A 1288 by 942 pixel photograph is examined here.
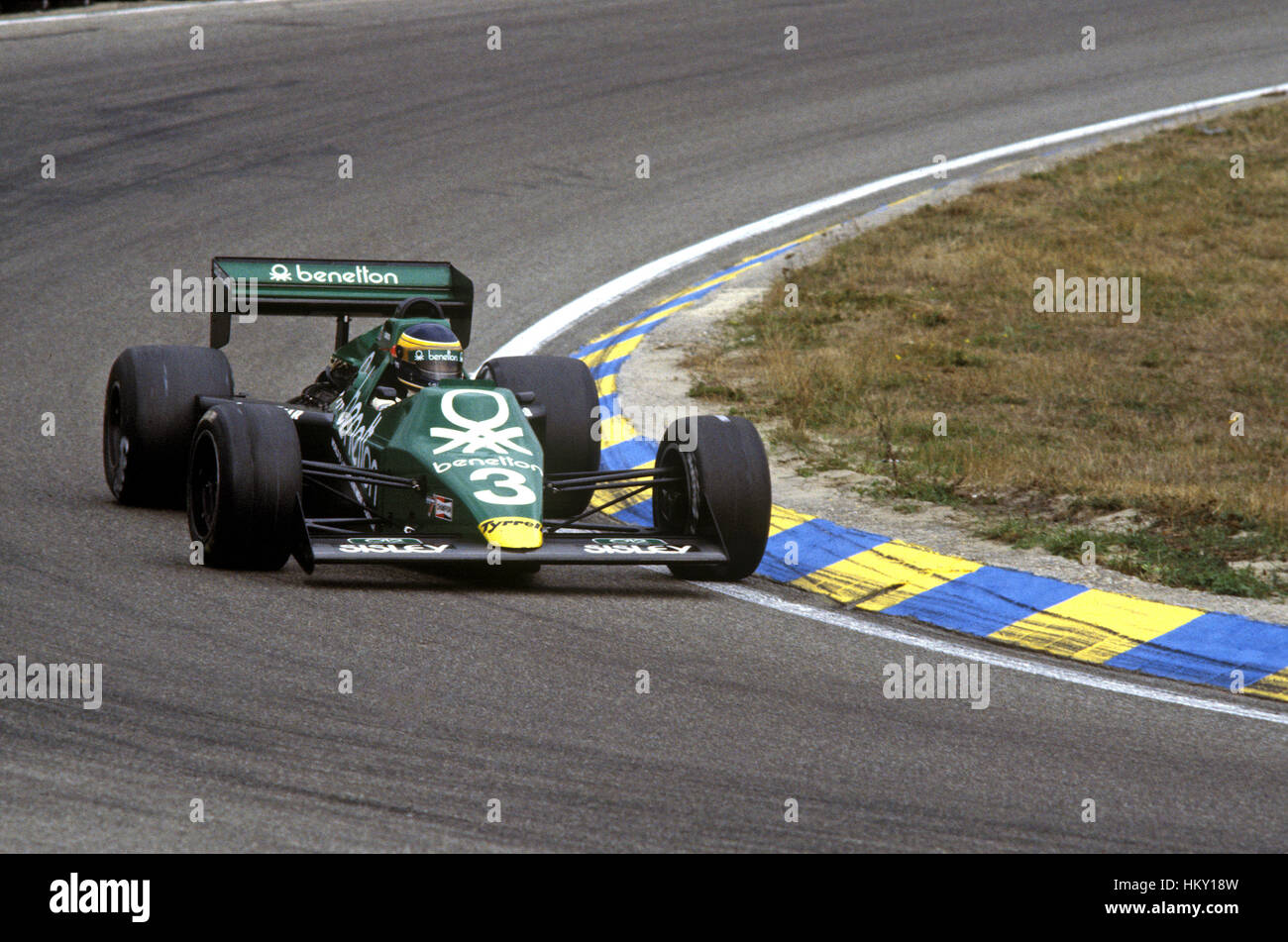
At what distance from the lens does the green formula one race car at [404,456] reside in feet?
23.9

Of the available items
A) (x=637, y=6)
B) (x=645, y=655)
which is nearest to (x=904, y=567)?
(x=645, y=655)

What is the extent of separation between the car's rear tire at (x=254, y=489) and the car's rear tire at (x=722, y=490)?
5.66 feet

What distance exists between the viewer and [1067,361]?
38.7 feet

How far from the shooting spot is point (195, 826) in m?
4.69

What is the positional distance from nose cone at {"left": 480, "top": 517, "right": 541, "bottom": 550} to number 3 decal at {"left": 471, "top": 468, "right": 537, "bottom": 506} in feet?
0.38

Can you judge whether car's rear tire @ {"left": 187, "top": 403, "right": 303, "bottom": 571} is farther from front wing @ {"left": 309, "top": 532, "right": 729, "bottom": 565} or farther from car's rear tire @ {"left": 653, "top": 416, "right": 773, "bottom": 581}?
car's rear tire @ {"left": 653, "top": 416, "right": 773, "bottom": 581}

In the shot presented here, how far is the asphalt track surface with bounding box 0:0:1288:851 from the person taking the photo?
498 centimetres

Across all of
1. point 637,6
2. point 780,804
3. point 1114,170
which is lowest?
point 780,804

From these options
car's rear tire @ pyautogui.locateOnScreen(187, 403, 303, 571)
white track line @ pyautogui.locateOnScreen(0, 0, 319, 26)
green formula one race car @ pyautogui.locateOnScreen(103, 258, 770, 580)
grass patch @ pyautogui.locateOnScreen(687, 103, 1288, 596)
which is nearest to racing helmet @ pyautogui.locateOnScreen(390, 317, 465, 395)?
green formula one race car @ pyautogui.locateOnScreen(103, 258, 770, 580)

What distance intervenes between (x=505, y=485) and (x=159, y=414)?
2.13 metres

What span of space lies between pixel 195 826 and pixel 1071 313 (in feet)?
32.2

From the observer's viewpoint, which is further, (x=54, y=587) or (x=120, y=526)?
(x=120, y=526)

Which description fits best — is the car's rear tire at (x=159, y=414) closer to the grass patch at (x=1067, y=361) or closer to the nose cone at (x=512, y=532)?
the nose cone at (x=512, y=532)
